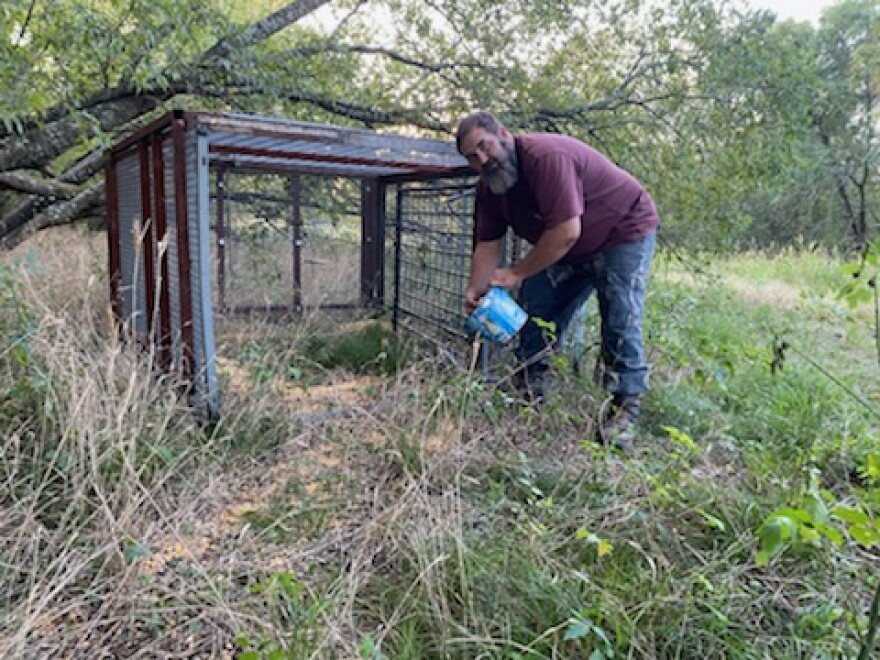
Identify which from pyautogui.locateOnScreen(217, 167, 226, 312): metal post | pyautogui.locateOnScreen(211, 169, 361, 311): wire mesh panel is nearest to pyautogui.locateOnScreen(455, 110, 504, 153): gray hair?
pyautogui.locateOnScreen(211, 169, 361, 311): wire mesh panel

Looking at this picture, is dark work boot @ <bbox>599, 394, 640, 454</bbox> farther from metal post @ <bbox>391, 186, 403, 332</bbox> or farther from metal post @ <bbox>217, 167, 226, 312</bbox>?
metal post @ <bbox>217, 167, 226, 312</bbox>

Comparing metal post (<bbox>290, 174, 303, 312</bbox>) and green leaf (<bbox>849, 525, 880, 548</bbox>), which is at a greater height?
green leaf (<bbox>849, 525, 880, 548</bbox>)

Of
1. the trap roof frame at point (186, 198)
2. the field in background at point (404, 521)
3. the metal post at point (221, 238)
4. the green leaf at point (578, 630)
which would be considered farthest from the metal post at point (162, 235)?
the green leaf at point (578, 630)

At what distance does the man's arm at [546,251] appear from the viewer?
2.74m

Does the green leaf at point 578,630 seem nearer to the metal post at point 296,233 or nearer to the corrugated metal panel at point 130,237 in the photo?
the corrugated metal panel at point 130,237

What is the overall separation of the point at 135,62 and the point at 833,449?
4.49 metres

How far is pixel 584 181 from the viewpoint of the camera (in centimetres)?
299

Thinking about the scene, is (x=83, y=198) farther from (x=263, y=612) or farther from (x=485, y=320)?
(x=263, y=612)

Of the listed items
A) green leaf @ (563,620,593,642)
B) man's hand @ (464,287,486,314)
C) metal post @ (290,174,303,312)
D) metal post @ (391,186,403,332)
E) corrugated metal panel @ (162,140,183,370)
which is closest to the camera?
green leaf @ (563,620,593,642)

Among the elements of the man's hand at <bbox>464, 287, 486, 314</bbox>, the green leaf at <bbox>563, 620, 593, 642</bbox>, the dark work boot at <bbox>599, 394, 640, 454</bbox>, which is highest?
the man's hand at <bbox>464, 287, 486, 314</bbox>

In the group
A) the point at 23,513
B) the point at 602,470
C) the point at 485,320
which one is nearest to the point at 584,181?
the point at 485,320

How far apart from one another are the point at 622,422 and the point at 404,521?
1.34 meters

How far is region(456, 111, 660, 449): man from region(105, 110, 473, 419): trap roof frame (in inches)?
21.8

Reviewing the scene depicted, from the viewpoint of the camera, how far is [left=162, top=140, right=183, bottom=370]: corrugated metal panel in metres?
3.10
